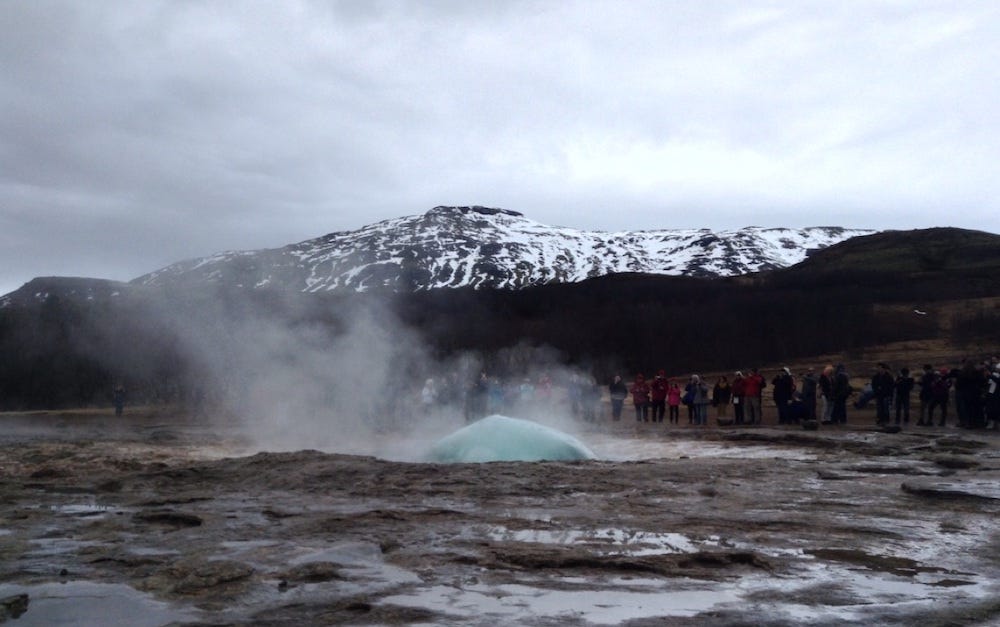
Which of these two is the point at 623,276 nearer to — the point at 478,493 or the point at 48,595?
A: the point at 478,493

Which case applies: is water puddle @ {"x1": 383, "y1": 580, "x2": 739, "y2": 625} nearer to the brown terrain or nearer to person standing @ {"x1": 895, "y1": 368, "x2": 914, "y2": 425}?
the brown terrain

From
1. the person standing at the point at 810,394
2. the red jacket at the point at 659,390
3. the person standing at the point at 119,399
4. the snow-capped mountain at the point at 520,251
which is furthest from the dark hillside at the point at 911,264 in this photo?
the person standing at the point at 119,399

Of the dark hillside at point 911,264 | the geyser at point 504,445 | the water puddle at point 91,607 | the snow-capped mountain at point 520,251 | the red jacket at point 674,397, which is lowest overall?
the water puddle at point 91,607

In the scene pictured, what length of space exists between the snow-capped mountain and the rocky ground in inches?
3577

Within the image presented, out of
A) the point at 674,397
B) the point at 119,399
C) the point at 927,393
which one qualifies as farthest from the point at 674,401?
the point at 119,399

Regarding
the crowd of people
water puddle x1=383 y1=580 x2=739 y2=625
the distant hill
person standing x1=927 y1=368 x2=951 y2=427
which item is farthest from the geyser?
person standing x1=927 y1=368 x2=951 y2=427

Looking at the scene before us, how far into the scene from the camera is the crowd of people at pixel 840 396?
20.5 meters

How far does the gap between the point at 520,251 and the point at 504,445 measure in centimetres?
15409

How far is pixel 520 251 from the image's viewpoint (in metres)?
168

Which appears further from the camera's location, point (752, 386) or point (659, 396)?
point (659, 396)

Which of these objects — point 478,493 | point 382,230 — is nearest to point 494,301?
point 478,493

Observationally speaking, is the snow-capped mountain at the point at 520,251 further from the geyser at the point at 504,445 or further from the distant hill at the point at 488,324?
the geyser at the point at 504,445

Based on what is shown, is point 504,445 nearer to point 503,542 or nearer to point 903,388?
point 503,542

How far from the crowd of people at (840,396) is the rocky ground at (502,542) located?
23.9 ft
